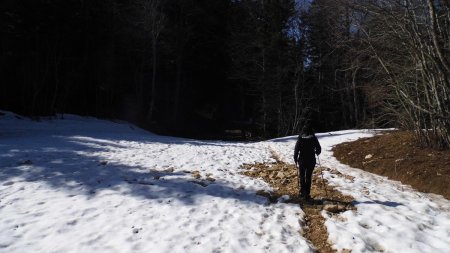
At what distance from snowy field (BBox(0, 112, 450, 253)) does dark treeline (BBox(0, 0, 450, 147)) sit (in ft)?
30.8

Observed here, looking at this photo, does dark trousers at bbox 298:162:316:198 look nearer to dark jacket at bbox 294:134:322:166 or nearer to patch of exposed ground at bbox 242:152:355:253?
dark jacket at bbox 294:134:322:166

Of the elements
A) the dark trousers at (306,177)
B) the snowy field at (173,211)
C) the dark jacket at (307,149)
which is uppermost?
the dark jacket at (307,149)

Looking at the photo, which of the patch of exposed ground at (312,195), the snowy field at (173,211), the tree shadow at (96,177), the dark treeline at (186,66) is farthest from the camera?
the dark treeline at (186,66)

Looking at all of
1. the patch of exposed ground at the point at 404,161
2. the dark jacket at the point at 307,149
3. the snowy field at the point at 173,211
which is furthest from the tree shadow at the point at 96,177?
the patch of exposed ground at the point at 404,161

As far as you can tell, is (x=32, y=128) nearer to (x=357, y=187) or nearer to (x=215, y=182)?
(x=215, y=182)

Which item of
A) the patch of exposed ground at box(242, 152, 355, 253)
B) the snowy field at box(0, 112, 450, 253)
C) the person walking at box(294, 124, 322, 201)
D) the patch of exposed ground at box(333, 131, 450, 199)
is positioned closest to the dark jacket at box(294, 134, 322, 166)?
the person walking at box(294, 124, 322, 201)

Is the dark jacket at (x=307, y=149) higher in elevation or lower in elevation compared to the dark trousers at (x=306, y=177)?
higher

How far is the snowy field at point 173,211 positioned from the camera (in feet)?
20.8

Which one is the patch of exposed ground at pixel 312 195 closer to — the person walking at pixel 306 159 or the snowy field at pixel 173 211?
the snowy field at pixel 173 211

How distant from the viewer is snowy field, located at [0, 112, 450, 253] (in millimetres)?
6348

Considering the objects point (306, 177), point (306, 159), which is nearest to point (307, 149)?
point (306, 159)

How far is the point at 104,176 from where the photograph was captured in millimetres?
10648

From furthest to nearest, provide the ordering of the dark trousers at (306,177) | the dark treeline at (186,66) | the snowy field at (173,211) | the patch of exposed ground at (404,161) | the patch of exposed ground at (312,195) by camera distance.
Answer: the dark treeline at (186,66), the patch of exposed ground at (404,161), the dark trousers at (306,177), the patch of exposed ground at (312,195), the snowy field at (173,211)

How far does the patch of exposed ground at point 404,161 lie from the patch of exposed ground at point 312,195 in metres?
1.78
